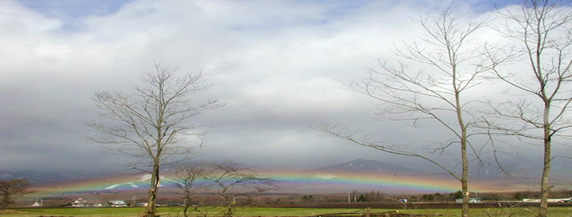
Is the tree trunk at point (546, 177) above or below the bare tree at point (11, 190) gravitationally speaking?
above

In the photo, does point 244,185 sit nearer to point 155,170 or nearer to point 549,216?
point 155,170

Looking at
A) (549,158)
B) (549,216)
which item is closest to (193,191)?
(549,158)

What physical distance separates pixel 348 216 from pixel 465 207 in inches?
745

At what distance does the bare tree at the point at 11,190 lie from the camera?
5316 cm

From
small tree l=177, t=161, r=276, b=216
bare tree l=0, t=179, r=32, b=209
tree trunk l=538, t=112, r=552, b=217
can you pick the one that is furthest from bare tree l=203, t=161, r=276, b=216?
bare tree l=0, t=179, r=32, b=209

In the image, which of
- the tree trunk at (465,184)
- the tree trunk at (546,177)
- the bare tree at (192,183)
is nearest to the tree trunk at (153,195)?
the bare tree at (192,183)

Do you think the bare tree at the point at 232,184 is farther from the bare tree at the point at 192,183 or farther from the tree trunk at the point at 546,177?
the tree trunk at the point at 546,177

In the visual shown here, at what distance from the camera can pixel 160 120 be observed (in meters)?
20.8

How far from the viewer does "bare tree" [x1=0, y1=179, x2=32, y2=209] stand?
174 ft

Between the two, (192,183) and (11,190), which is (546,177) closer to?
(192,183)

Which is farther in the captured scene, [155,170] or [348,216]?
[348,216]

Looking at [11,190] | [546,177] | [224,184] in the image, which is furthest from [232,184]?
[11,190]

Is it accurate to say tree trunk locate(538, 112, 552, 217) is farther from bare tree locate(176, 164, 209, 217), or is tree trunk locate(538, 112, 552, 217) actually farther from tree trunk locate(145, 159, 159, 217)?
tree trunk locate(145, 159, 159, 217)

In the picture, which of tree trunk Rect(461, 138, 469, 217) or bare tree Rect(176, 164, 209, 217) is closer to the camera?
tree trunk Rect(461, 138, 469, 217)
